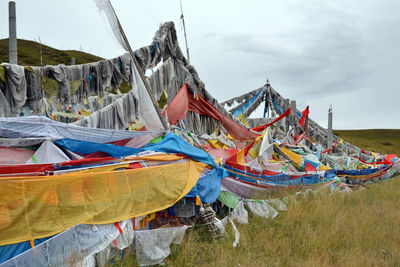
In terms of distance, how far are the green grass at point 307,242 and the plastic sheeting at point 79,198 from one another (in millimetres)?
665

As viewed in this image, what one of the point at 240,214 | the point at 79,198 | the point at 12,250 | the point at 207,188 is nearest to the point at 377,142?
the point at 240,214

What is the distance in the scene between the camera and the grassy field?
158 inches

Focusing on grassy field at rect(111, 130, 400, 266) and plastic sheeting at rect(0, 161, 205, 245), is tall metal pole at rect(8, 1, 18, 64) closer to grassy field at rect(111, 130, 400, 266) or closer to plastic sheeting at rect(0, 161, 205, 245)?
plastic sheeting at rect(0, 161, 205, 245)

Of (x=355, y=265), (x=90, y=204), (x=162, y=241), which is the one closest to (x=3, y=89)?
(x=90, y=204)

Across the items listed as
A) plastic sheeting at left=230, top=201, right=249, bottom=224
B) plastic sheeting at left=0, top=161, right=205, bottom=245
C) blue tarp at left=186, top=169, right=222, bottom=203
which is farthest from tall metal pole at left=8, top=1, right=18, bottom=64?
plastic sheeting at left=230, top=201, right=249, bottom=224

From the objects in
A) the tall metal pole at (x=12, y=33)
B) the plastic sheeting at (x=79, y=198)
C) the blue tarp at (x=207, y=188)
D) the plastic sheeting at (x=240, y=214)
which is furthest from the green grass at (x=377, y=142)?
the tall metal pole at (x=12, y=33)

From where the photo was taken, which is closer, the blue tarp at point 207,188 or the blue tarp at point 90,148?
the blue tarp at point 90,148

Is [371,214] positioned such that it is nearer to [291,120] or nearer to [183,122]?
[183,122]

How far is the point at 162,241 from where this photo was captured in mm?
4027

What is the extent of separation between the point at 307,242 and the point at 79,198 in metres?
3.54

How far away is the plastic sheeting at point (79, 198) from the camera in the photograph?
307cm

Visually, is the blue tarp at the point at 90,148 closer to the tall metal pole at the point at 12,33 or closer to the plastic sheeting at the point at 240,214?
the plastic sheeting at the point at 240,214

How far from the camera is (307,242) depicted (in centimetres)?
474

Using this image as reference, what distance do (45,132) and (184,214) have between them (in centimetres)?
257
